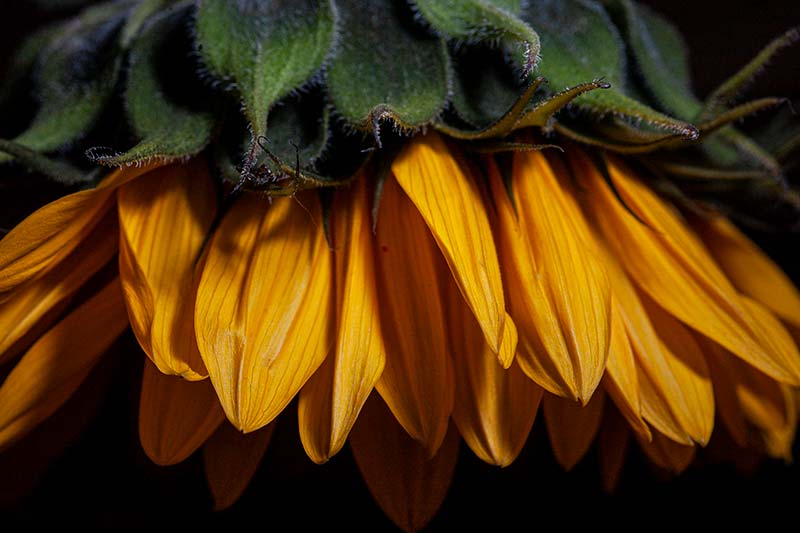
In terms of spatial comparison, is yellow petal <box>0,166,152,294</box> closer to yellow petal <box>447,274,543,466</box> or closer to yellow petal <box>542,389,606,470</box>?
yellow petal <box>447,274,543,466</box>

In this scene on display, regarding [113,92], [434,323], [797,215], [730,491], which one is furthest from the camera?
[730,491]

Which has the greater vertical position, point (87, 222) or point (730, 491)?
point (87, 222)

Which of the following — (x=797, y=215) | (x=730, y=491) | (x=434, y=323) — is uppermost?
(x=434, y=323)

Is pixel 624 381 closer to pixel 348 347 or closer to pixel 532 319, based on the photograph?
pixel 532 319

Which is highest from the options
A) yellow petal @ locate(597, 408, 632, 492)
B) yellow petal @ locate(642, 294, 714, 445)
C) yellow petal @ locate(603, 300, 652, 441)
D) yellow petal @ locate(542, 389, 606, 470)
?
yellow petal @ locate(603, 300, 652, 441)

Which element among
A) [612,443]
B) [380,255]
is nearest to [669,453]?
[612,443]

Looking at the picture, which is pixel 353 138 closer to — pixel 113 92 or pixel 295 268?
pixel 295 268

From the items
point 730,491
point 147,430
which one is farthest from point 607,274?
point 730,491

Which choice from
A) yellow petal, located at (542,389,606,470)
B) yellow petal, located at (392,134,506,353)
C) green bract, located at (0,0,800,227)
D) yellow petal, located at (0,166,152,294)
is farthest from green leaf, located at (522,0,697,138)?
yellow petal, located at (0,166,152,294)
